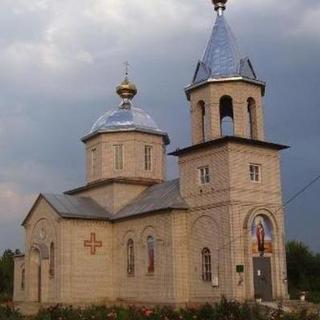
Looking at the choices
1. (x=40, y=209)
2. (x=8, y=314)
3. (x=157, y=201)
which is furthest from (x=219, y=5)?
(x=8, y=314)

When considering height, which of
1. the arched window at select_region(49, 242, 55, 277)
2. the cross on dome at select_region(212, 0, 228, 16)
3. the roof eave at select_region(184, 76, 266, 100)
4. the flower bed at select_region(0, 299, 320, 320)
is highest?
the cross on dome at select_region(212, 0, 228, 16)

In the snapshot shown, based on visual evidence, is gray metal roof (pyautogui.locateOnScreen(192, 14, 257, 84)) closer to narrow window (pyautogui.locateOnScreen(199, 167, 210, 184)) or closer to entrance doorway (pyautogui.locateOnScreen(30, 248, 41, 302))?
narrow window (pyautogui.locateOnScreen(199, 167, 210, 184))

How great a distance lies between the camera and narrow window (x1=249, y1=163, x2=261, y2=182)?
74.1ft

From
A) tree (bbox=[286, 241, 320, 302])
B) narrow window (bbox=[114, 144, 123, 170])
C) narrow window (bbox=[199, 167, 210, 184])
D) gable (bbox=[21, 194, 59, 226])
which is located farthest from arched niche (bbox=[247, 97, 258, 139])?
tree (bbox=[286, 241, 320, 302])

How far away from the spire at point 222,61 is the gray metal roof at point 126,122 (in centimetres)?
668

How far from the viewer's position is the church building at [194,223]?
71.4 ft

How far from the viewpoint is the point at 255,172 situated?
74.7 feet

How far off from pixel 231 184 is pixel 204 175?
162cm

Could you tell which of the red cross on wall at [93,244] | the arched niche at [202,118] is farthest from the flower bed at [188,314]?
the red cross on wall at [93,244]

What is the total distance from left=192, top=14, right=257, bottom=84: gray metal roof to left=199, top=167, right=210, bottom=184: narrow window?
3.44 metres

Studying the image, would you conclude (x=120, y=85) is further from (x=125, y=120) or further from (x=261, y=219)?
(x=261, y=219)

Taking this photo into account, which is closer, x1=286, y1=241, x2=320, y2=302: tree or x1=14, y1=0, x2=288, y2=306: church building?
x1=14, y1=0, x2=288, y2=306: church building

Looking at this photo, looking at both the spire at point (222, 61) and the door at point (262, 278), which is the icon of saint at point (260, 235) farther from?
the spire at point (222, 61)

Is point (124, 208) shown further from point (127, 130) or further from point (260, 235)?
point (260, 235)
